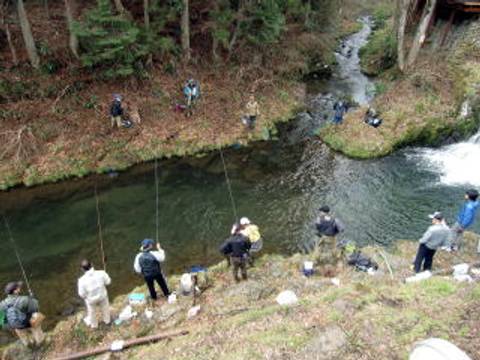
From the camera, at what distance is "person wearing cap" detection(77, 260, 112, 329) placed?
8.59 m

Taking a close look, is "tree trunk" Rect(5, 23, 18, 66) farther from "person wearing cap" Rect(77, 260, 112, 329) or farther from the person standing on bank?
"person wearing cap" Rect(77, 260, 112, 329)

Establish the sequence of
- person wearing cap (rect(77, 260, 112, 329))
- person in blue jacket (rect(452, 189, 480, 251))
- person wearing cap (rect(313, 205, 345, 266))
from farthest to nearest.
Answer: person wearing cap (rect(313, 205, 345, 266)), person in blue jacket (rect(452, 189, 480, 251)), person wearing cap (rect(77, 260, 112, 329))

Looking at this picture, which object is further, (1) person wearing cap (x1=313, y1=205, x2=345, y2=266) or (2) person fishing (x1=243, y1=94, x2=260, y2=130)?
(2) person fishing (x1=243, y1=94, x2=260, y2=130)

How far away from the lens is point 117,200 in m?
15.8

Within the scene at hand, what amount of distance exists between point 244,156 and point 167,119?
15.1 ft

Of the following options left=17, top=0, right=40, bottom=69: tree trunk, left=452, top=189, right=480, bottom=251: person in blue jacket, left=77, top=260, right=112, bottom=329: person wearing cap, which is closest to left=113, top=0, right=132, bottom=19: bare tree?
left=17, top=0, right=40, bottom=69: tree trunk

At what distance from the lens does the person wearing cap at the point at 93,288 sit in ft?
28.2

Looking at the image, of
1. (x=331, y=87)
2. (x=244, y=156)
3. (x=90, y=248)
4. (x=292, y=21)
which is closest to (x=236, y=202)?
(x=244, y=156)

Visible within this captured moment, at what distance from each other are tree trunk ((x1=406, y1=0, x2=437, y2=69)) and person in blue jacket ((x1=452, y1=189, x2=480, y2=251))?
14.9 meters

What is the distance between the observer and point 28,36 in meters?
18.2

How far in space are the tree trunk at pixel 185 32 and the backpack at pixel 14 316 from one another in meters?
17.4

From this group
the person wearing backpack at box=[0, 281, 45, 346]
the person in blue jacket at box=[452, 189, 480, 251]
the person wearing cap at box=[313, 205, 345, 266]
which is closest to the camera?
the person wearing backpack at box=[0, 281, 45, 346]

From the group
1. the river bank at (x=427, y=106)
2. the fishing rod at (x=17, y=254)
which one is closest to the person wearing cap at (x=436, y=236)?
the river bank at (x=427, y=106)

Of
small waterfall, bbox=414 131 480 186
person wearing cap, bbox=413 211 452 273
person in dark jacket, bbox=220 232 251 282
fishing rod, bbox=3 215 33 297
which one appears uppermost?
person wearing cap, bbox=413 211 452 273
